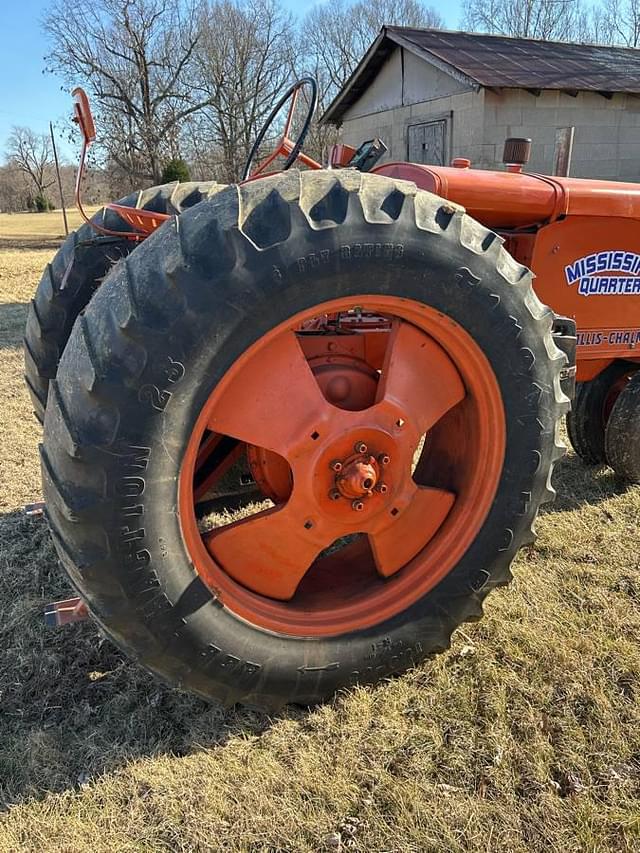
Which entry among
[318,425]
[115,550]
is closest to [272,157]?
[318,425]

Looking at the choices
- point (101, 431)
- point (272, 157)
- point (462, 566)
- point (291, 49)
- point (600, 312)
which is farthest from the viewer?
point (291, 49)

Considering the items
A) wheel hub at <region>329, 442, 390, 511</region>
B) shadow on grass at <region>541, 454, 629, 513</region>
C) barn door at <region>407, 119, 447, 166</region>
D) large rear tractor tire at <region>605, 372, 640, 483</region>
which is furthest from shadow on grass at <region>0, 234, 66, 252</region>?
wheel hub at <region>329, 442, 390, 511</region>

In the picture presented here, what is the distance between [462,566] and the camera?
218 centimetres

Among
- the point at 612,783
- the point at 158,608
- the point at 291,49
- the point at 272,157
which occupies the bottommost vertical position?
the point at 612,783

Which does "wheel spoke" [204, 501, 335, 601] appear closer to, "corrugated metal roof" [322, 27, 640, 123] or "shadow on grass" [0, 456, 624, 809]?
"shadow on grass" [0, 456, 624, 809]

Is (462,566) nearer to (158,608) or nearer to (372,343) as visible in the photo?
(372,343)

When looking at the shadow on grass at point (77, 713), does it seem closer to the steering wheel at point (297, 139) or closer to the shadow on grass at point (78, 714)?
the shadow on grass at point (78, 714)

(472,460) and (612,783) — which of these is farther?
(472,460)

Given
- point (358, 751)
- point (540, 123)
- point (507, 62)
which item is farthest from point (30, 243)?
point (358, 751)

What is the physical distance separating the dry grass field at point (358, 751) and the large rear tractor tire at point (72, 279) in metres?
1.02

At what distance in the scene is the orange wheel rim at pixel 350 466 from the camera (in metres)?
1.94

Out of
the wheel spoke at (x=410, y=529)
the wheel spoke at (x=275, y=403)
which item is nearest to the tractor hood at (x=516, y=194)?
the wheel spoke at (x=275, y=403)

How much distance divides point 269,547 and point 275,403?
0.45 m

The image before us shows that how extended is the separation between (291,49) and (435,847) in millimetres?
34190
